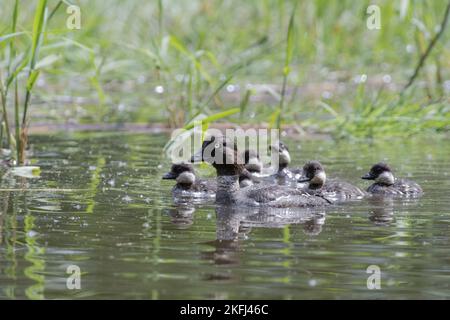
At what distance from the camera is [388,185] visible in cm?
857

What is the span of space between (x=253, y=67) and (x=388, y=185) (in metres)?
7.75

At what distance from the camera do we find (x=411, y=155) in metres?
10.5

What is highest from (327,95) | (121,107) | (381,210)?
(327,95)

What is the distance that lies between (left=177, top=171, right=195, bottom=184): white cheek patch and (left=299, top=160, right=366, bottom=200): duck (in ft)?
2.92

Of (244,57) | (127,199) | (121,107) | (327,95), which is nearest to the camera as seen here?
(127,199)

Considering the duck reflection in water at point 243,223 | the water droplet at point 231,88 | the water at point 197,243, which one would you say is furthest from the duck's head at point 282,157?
Result: the water droplet at point 231,88

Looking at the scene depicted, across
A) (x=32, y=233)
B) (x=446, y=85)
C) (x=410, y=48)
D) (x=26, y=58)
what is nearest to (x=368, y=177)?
(x=26, y=58)

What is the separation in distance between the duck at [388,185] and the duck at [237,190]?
651 millimetres

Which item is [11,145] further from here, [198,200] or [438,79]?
[438,79]

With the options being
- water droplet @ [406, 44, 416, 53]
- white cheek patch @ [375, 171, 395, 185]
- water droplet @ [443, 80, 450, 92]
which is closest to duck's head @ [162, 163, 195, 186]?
white cheek patch @ [375, 171, 395, 185]

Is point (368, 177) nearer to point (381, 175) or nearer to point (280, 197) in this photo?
point (381, 175)

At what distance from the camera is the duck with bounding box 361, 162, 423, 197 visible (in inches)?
328

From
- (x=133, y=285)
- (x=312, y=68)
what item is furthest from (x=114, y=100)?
(x=133, y=285)

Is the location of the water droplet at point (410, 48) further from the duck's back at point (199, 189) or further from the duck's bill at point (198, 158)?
the duck's bill at point (198, 158)
